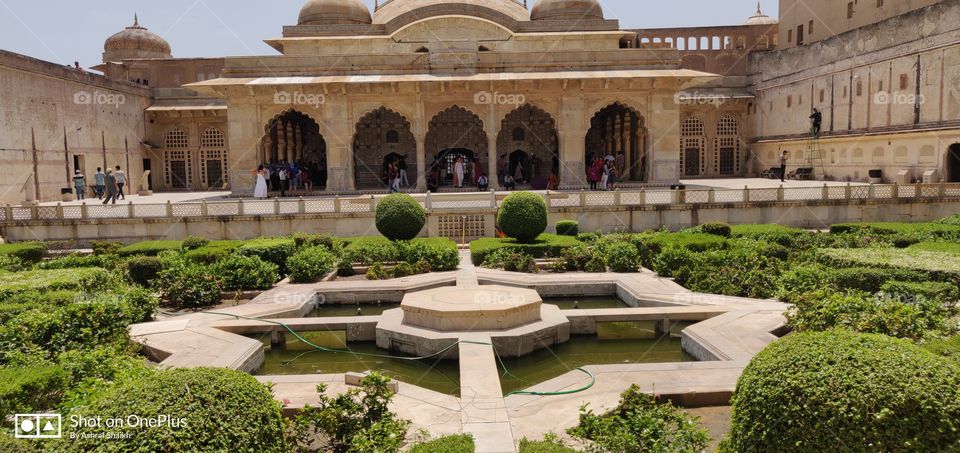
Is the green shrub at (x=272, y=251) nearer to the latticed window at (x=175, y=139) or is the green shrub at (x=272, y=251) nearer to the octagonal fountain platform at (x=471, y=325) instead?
the octagonal fountain platform at (x=471, y=325)

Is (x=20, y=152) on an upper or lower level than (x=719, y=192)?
upper

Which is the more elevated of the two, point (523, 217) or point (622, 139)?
point (622, 139)

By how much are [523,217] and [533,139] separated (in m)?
14.0

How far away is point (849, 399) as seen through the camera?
3588 millimetres

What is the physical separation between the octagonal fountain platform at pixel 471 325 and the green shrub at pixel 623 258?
3.99m

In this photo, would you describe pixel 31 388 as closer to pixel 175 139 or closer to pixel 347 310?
pixel 347 310

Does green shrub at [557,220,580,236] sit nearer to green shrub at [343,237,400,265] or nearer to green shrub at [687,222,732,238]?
green shrub at [687,222,732,238]

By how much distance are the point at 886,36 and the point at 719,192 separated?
1237 centimetres

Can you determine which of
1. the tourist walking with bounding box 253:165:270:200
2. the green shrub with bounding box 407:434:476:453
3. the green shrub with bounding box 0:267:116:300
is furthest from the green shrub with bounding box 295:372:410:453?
the tourist walking with bounding box 253:165:270:200

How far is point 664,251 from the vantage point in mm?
12430

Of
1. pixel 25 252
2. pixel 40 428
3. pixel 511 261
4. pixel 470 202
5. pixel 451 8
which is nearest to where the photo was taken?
pixel 40 428

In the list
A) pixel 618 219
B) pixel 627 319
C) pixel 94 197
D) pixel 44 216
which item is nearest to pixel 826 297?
pixel 627 319

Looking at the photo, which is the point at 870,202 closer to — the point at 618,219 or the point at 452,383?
the point at 618,219

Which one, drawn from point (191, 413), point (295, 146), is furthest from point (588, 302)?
point (295, 146)
